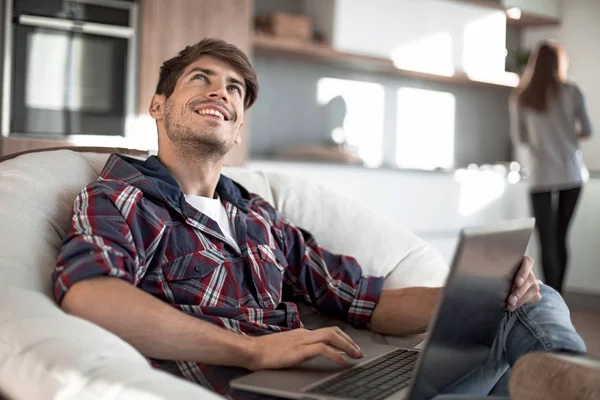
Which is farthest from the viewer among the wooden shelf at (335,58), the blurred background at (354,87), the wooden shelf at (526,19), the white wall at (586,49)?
the white wall at (586,49)

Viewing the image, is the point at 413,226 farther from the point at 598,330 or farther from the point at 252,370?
the point at 252,370

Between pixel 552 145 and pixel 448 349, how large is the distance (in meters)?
4.20

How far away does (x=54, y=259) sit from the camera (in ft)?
5.31

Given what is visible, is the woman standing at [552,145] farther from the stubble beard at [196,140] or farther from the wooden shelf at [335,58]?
the stubble beard at [196,140]

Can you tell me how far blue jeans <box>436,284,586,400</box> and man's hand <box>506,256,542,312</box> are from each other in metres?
0.02

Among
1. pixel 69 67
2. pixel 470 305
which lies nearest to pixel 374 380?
pixel 470 305

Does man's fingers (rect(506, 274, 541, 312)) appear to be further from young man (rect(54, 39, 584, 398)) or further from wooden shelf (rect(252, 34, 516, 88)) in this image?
wooden shelf (rect(252, 34, 516, 88))

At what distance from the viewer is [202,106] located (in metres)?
1.88

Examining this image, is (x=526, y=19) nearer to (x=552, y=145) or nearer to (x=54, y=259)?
(x=552, y=145)

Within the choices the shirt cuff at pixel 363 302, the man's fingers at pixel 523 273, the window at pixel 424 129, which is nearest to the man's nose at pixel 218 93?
the shirt cuff at pixel 363 302

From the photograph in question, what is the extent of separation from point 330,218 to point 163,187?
0.62 m

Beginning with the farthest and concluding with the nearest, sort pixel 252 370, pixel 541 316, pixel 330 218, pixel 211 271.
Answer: pixel 330 218, pixel 211 271, pixel 541 316, pixel 252 370

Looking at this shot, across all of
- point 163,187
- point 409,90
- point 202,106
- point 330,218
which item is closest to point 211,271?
point 163,187

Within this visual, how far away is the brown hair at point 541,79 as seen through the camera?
5008mm
